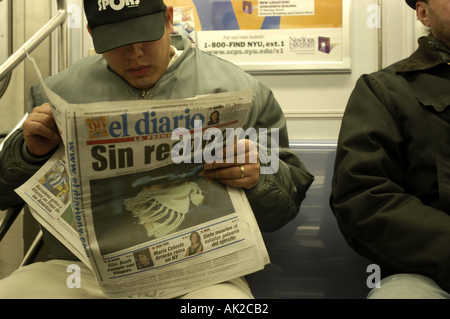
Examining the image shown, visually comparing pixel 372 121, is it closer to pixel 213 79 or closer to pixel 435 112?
pixel 435 112

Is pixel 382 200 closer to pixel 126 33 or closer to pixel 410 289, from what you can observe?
pixel 410 289

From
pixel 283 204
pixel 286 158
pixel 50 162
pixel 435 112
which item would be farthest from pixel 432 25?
pixel 50 162

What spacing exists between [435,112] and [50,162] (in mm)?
929

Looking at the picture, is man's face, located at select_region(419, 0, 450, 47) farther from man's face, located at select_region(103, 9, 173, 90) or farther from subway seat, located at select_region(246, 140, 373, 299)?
man's face, located at select_region(103, 9, 173, 90)

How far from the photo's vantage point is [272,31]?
1.47 m

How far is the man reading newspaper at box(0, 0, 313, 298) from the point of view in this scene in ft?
2.58

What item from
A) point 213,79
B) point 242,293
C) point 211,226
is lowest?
point 242,293

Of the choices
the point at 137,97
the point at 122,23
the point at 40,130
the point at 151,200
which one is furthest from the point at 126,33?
the point at 151,200

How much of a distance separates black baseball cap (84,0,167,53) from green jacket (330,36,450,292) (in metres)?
0.55

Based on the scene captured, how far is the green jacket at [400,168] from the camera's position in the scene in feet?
2.44

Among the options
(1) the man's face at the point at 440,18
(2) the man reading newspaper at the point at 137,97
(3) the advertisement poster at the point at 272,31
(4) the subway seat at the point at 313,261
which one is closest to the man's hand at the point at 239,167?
(2) the man reading newspaper at the point at 137,97

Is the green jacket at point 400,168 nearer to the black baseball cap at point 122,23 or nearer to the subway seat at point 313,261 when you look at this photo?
the subway seat at point 313,261

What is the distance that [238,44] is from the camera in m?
1.49

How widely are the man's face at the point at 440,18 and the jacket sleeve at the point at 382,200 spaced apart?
22 cm
